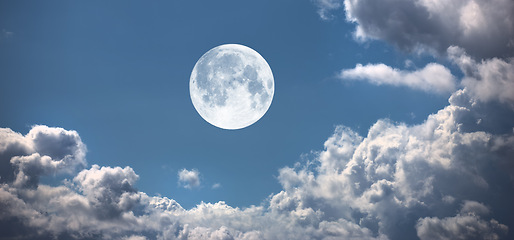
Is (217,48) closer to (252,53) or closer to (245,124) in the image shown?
(252,53)

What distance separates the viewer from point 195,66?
62.8 meters

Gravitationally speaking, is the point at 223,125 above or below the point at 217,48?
below

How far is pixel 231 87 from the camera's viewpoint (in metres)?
57.5

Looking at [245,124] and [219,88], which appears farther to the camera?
[245,124]

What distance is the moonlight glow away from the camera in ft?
191

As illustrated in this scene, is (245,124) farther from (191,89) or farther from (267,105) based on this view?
(191,89)

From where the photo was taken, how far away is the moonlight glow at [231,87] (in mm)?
58175

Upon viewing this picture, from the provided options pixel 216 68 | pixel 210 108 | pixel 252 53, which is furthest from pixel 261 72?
pixel 210 108

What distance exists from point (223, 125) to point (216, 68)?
13561 mm

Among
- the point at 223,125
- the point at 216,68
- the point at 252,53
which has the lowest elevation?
the point at 223,125

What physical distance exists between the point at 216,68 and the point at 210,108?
9.38 m

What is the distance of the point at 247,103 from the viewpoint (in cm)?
6025

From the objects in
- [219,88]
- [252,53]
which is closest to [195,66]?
[219,88]

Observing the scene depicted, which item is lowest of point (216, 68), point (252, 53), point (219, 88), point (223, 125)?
point (223, 125)
